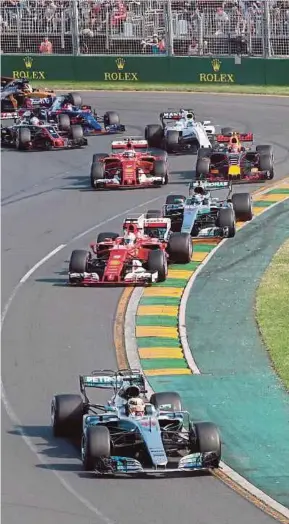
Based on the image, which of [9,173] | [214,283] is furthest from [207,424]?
[9,173]

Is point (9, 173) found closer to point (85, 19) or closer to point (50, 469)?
point (85, 19)

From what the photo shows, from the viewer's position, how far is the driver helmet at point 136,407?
71.8 ft

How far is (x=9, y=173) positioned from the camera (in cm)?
4547

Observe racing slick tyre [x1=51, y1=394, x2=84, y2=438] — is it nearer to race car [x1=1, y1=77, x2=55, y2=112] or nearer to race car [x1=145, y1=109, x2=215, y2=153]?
race car [x1=145, y1=109, x2=215, y2=153]

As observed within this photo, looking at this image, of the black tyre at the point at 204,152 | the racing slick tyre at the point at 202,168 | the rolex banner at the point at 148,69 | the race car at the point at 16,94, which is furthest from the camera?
the rolex banner at the point at 148,69

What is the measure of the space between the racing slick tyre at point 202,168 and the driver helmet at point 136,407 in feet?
66.6

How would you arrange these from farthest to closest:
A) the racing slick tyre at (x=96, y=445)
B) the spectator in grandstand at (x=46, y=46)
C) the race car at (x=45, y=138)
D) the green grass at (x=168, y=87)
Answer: the spectator in grandstand at (x=46, y=46), the green grass at (x=168, y=87), the race car at (x=45, y=138), the racing slick tyre at (x=96, y=445)

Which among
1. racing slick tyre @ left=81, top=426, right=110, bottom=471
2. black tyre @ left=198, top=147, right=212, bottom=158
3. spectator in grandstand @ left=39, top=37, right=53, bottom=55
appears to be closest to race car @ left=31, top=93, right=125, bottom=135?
black tyre @ left=198, top=147, right=212, bottom=158

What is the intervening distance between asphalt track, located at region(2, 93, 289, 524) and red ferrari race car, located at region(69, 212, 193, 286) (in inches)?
15.1

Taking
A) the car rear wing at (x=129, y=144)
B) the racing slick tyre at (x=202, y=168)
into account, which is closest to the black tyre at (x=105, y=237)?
the racing slick tyre at (x=202, y=168)

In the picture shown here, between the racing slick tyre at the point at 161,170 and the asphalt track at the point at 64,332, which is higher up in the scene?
the racing slick tyre at the point at 161,170

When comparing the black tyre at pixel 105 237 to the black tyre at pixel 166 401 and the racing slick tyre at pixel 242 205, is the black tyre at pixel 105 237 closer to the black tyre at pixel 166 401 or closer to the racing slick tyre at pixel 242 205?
the racing slick tyre at pixel 242 205

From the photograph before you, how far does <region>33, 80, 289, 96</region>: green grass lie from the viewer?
194 ft

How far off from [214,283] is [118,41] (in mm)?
30162
